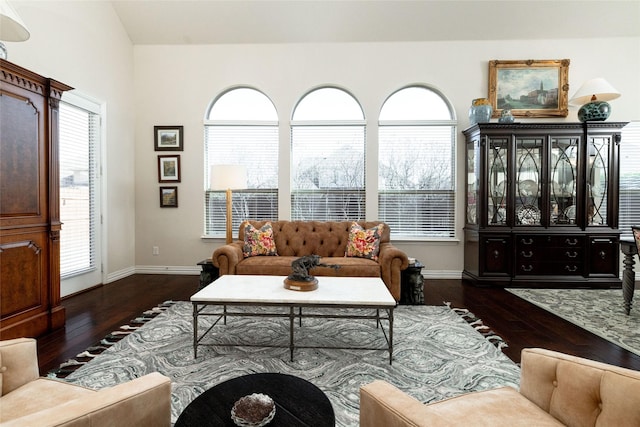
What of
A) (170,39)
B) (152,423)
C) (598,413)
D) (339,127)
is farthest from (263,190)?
(598,413)

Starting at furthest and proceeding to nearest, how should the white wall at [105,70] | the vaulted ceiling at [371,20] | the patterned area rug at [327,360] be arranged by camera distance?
the vaulted ceiling at [371,20], the white wall at [105,70], the patterned area rug at [327,360]

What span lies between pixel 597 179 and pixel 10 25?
6265 mm

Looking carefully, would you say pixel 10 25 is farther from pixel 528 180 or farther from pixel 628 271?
pixel 628 271

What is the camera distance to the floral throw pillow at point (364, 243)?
12.1 ft

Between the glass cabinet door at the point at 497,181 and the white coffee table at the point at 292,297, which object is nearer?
the white coffee table at the point at 292,297

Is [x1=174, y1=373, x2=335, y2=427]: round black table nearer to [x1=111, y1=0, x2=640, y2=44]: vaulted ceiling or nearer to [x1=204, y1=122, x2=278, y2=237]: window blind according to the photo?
[x1=204, y1=122, x2=278, y2=237]: window blind

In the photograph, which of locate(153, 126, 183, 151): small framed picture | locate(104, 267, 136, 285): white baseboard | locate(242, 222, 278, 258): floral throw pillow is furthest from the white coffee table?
locate(153, 126, 183, 151): small framed picture

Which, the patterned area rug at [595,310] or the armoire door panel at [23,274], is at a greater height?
the armoire door panel at [23,274]

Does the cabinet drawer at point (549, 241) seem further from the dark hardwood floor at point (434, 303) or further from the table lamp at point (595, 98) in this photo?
the table lamp at point (595, 98)

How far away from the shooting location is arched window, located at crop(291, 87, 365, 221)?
4.73 metres

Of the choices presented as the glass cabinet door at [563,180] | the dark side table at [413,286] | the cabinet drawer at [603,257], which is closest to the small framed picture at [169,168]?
the dark side table at [413,286]

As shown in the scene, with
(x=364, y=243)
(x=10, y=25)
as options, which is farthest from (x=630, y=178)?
(x=10, y=25)

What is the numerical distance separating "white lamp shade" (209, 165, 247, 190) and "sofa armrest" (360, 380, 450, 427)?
3136 millimetres

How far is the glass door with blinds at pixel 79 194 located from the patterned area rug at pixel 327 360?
173 centimetres
